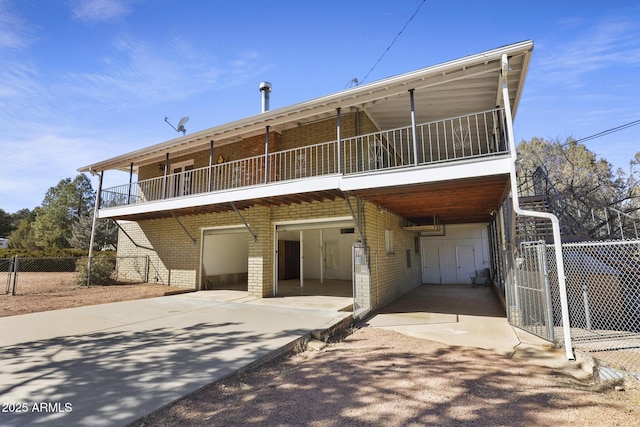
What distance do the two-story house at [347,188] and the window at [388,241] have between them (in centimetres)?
10

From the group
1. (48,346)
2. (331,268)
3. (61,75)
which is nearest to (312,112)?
(61,75)

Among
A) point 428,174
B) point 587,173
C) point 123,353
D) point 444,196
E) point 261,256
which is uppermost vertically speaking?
point 587,173

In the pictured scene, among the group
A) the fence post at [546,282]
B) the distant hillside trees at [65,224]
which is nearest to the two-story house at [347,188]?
the fence post at [546,282]

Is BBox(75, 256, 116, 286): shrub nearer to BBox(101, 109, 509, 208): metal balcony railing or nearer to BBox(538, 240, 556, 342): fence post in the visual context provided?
BBox(101, 109, 509, 208): metal balcony railing

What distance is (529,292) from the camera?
5945 millimetres

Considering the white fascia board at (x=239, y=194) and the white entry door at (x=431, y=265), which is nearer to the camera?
the white fascia board at (x=239, y=194)

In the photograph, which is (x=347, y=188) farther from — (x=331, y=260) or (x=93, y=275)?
(x=93, y=275)

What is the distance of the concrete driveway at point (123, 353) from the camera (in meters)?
2.90

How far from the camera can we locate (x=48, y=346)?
469cm

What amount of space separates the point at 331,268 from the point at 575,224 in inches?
397

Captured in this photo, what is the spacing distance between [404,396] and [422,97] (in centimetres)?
645

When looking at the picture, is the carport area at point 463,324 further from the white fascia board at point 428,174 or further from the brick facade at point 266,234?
the white fascia board at point 428,174

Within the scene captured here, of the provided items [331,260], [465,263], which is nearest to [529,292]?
[465,263]

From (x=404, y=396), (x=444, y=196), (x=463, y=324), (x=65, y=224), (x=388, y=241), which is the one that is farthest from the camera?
(x=65, y=224)
